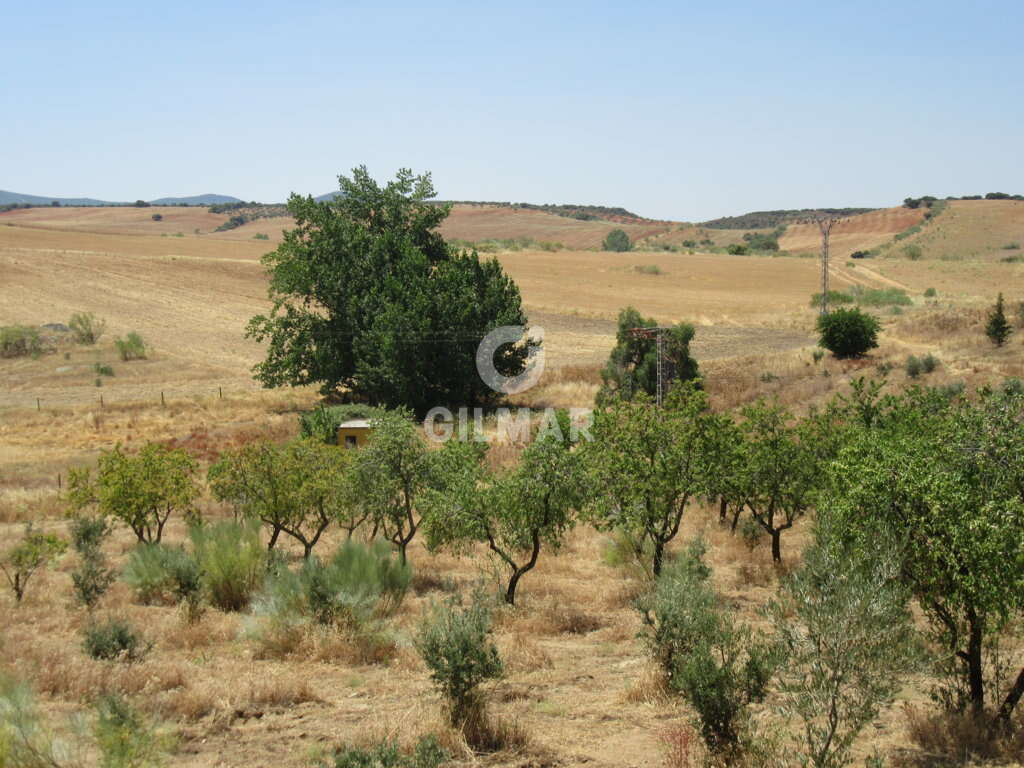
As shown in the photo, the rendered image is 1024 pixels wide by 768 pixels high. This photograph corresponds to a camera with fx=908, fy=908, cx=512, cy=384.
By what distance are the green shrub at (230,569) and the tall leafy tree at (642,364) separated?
25.0 m

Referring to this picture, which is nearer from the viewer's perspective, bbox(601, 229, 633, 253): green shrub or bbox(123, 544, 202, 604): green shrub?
bbox(123, 544, 202, 604): green shrub

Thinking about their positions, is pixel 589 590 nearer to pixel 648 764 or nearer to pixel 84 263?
pixel 648 764

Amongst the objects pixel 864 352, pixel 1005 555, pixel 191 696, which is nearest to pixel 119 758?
pixel 191 696

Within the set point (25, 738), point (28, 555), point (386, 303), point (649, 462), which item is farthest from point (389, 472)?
point (386, 303)

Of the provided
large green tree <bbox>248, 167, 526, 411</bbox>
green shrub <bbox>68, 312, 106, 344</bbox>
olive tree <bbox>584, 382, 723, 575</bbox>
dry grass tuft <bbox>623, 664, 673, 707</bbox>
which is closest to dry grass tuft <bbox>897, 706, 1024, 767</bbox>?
dry grass tuft <bbox>623, 664, 673, 707</bbox>

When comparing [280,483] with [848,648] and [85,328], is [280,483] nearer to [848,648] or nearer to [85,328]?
[848,648]

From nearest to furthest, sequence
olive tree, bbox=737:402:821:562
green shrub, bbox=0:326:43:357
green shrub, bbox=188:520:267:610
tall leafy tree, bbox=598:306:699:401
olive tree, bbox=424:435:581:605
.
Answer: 1. olive tree, bbox=424:435:581:605
2. green shrub, bbox=188:520:267:610
3. olive tree, bbox=737:402:821:562
4. tall leafy tree, bbox=598:306:699:401
5. green shrub, bbox=0:326:43:357

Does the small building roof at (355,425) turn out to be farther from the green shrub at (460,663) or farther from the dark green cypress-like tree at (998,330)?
the dark green cypress-like tree at (998,330)

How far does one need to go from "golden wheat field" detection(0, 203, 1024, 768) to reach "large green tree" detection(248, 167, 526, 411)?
3419 mm

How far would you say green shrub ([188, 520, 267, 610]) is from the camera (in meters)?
18.0

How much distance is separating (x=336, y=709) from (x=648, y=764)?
166 inches

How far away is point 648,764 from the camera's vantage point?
10.2 meters

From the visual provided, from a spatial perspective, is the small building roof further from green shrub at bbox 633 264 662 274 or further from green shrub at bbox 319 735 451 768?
green shrub at bbox 633 264 662 274

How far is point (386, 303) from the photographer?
4178 centimetres
